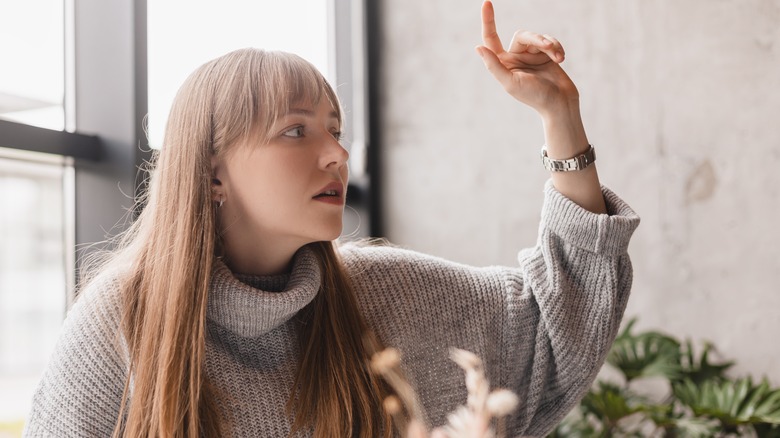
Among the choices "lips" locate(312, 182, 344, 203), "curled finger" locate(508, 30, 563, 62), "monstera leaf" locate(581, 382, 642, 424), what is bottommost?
"monstera leaf" locate(581, 382, 642, 424)

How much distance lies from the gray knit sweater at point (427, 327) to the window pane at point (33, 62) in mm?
670

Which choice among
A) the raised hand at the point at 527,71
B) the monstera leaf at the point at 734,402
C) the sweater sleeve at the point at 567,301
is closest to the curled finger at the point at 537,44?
the raised hand at the point at 527,71

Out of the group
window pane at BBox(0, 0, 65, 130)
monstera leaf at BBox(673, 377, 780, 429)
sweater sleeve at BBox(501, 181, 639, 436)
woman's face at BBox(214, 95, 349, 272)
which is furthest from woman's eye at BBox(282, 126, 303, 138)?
monstera leaf at BBox(673, 377, 780, 429)

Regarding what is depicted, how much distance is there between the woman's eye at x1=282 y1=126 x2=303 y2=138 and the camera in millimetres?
1176

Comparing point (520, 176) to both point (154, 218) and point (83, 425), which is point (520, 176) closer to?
point (154, 218)

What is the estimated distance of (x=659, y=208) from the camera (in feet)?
7.77

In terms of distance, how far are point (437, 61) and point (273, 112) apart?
1.76 m

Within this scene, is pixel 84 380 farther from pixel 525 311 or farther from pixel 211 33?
pixel 211 33

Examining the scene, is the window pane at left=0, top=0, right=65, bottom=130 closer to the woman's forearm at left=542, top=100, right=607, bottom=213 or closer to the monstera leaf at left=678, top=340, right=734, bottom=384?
the woman's forearm at left=542, top=100, right=607, bottom=213

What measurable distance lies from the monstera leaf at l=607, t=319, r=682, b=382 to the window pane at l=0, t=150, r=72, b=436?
5.09 feet

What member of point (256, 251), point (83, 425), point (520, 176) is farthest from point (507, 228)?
point (83, 425)

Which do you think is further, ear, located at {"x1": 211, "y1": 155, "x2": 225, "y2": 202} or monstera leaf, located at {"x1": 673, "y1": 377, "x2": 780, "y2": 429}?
monstera leaf, located at {"x1": 673, "y1": 377, "x2": 780, "y2": 429}

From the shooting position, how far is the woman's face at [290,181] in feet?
3.79

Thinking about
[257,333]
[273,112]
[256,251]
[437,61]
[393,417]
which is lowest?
[393,417]
